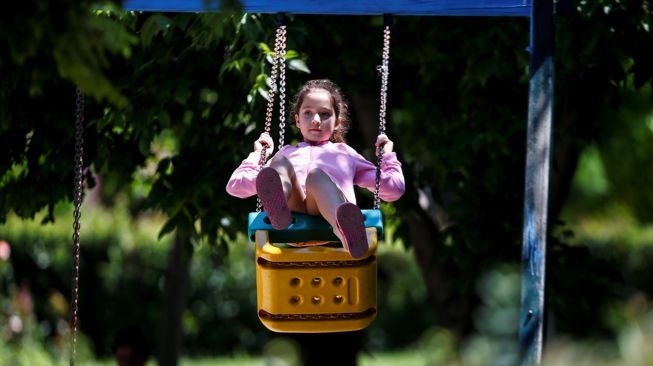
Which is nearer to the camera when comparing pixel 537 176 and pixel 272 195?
pixel 272 195

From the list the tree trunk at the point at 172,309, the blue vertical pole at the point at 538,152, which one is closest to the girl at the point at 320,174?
the blue vertical pole at the point at 538,152

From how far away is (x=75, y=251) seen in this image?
6.91 meters

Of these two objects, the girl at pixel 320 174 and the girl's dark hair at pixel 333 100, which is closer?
the girl at pixel 320 174

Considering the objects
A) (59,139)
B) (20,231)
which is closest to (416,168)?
(59,139)

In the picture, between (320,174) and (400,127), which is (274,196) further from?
(400,127)

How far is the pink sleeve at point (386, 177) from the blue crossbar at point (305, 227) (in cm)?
39

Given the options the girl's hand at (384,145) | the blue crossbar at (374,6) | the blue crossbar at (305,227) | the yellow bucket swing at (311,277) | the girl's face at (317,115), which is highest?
the blue crossbar at (374,6)

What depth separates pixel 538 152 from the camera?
658 centimetres

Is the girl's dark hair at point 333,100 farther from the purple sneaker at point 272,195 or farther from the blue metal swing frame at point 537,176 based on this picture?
the purple sneaker at point 272,195

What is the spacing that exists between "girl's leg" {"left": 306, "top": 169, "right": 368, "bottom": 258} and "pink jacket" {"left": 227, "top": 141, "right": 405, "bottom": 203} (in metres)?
0.22

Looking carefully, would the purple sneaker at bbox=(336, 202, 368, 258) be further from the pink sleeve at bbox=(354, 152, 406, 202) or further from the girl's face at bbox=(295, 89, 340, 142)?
the girl's face at bbox=(295, 89, 340, 142)

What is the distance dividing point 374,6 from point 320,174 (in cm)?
120

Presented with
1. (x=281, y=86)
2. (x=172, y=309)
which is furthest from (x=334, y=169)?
(x=172, y=309)

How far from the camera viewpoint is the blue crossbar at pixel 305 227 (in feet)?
20.1
